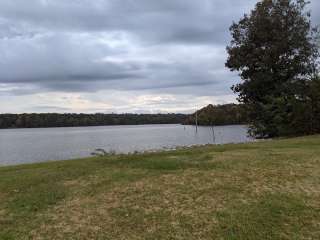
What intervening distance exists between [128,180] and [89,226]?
102 inches

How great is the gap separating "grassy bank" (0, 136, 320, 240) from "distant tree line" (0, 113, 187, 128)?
12391cm

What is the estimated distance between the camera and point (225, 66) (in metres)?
28.2

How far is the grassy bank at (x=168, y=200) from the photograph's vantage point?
6309 mm

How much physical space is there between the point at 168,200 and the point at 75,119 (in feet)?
441

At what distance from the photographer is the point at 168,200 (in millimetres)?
7590

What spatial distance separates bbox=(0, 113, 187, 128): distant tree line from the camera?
128050 millimetres

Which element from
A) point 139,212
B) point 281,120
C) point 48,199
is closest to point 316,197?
point 139,212

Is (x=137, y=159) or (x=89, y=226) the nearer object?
(x=89, y=226)

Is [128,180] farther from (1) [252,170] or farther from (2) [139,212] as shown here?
(1) [252,170]

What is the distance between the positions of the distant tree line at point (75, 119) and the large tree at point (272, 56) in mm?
109198

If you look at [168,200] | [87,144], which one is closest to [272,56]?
[168,200]

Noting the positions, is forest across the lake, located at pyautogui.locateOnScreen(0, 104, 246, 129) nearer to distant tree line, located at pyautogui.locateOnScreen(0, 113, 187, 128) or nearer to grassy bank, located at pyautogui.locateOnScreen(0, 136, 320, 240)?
distant tree line, located at pyautogui.locateOnScreen(0, 113, 187, 128)

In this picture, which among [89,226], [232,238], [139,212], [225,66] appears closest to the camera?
[232,238]

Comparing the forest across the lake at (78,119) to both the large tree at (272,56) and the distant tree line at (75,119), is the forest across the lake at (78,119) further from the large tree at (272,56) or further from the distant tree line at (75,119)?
the large tree at (272,56)
